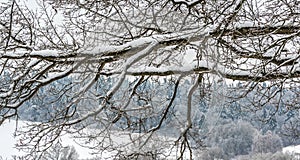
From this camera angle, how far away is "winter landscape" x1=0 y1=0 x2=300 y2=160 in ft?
6.89

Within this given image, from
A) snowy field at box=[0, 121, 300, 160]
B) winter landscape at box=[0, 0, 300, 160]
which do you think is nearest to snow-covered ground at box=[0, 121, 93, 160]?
snowy field at box=[0, 121, 300, 160]

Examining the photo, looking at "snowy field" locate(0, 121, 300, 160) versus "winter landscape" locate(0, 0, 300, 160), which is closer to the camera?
"winter landscape" locate(0, 0, 300, 160)

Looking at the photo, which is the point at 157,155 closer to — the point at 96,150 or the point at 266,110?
the point at 96,150

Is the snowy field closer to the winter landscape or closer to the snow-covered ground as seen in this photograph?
the snow-covered ground

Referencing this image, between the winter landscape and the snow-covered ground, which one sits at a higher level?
A: the winter landscape

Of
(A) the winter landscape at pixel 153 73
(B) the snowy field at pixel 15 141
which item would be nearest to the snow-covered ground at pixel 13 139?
(B) the snowy field at pixel 15 141

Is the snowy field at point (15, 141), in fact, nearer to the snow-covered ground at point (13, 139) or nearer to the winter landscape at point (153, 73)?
the snow-covered ground at point (13, 139)

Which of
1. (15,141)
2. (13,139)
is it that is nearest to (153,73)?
(15,141)

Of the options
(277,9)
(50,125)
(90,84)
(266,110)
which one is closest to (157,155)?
(90,84)

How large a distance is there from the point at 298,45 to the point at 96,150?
2067mm

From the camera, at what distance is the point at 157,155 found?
2590 millimetres

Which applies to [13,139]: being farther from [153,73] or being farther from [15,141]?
[153,73]

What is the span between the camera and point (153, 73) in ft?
9.79

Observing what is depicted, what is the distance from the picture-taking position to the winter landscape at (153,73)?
2102 millimetres
